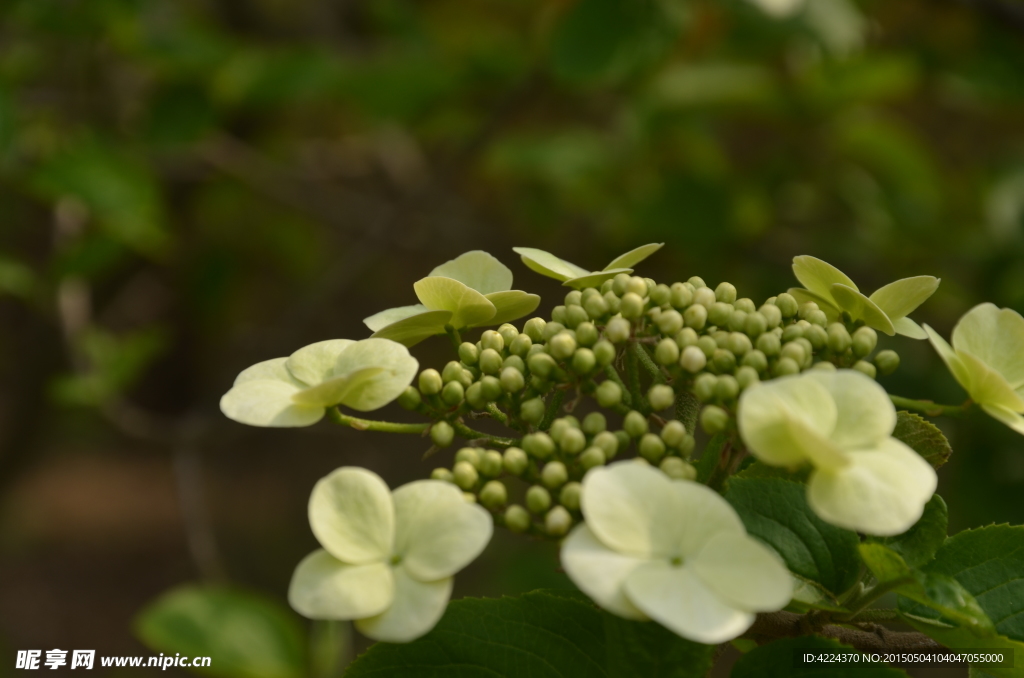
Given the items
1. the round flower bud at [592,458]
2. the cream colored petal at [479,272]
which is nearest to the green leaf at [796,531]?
the round flower bud at [592,458]

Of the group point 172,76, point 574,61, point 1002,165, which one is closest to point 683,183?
point 574,61

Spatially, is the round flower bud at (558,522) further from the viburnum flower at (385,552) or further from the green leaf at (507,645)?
the green leaf at (507,645)

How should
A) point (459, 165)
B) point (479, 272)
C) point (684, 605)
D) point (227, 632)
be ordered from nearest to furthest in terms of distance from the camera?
point (684, 605)
point (479, 272)
point (227, 632)
point (459, 165)

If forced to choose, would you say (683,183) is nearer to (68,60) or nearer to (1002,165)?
(1002,165)

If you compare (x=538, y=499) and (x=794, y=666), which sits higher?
(x=538, y=499)

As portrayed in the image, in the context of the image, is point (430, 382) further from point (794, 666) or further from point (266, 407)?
point (794, 666)

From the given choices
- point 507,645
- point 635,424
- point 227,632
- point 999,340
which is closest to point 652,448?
point 635,424
